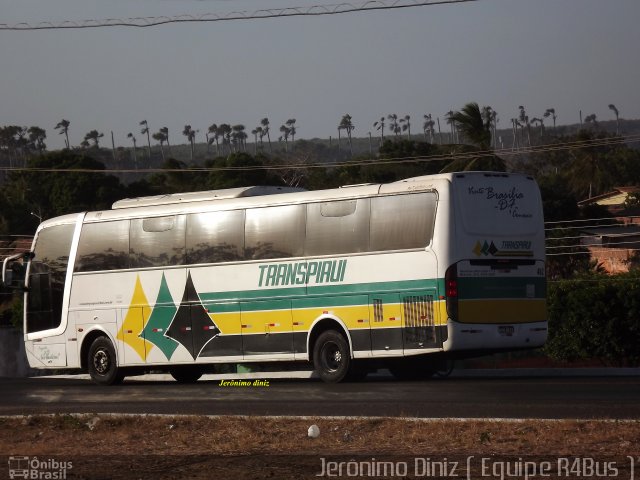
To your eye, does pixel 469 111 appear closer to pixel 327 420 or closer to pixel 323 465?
pixel 327 420

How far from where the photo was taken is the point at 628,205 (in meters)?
82.1

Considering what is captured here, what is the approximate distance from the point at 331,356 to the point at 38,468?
11056 mm

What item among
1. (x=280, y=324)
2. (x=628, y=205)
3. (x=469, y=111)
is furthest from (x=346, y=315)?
(x=628, y=205)

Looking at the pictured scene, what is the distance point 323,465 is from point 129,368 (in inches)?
617

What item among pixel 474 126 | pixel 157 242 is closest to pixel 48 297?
pixel 157 242

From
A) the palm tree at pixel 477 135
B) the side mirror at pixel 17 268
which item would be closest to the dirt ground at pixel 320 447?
the side mirror at pixel 17 268

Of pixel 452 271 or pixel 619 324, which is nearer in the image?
pixel 452 271

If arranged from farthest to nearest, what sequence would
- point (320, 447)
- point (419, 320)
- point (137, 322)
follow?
point (137, 322), point (419, 320), point (320, 447)

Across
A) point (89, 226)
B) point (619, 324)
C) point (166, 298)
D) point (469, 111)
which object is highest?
point (469, 111)

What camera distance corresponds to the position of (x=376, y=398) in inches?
720

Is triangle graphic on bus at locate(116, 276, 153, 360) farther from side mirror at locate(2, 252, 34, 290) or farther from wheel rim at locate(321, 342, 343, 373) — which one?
wheel rim at locate(321, 342, 343, 373)

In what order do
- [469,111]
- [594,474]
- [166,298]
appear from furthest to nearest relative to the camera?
[469,111], [166,298], [594,474]

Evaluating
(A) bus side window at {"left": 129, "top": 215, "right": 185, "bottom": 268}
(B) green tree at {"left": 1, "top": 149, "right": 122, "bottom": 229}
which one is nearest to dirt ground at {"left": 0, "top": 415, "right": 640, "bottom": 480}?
(A) bus side window at {"left": 129, "top": 215, "right": 185, "bottom": 268}

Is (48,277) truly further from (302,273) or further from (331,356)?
(331,356)
